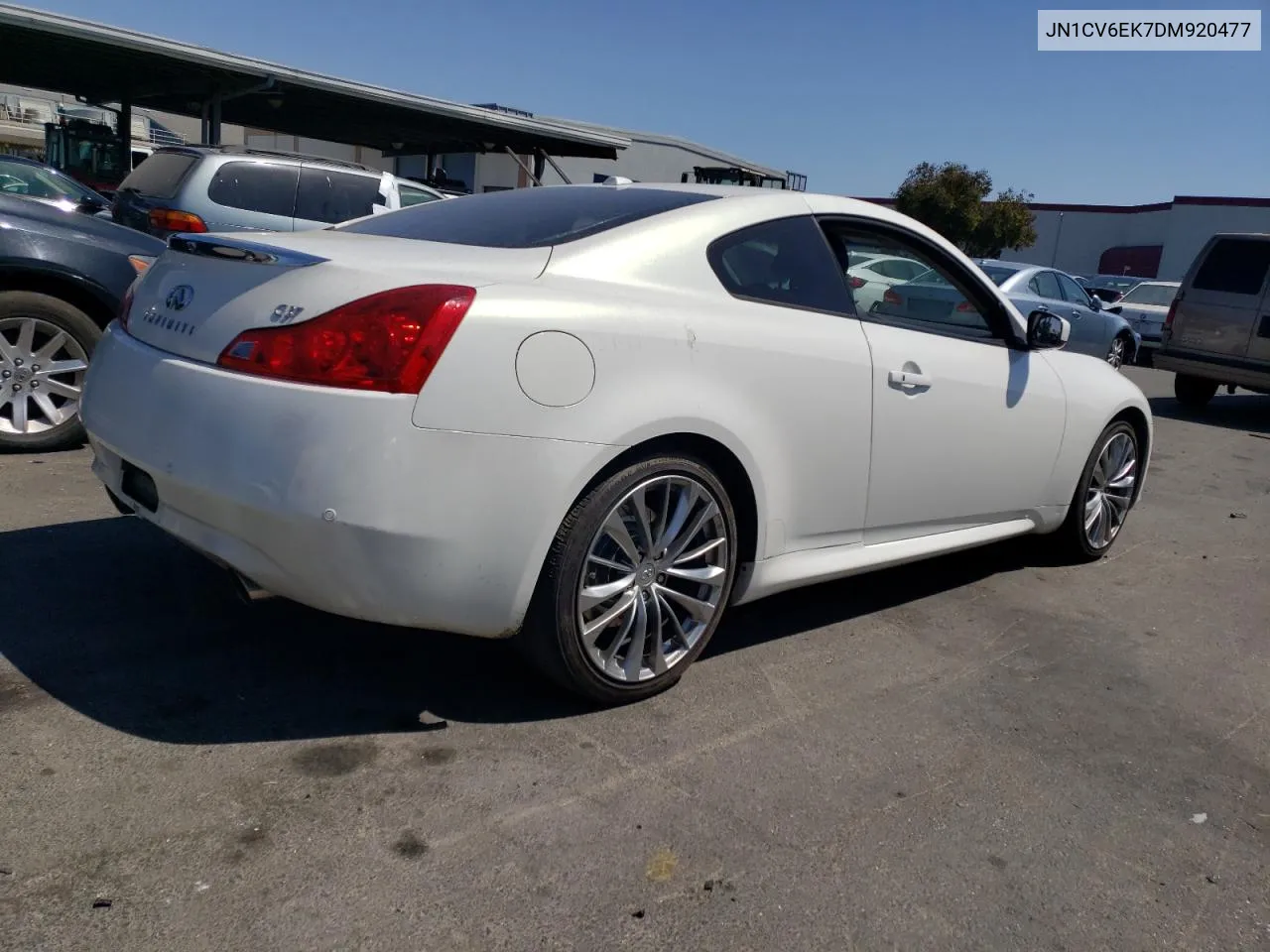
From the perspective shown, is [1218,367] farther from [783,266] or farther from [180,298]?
[180,298]

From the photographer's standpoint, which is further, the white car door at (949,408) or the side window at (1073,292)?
the side window at (1073,292)

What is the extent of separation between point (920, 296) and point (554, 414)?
2049 millimetres

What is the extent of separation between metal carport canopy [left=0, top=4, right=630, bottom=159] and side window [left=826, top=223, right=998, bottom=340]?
45.8 ft

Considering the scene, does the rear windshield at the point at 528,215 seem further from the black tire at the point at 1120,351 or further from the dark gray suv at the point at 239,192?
the black tire at the point at 1120,351

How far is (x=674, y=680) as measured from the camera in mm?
3434

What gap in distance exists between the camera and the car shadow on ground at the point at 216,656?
3.05 meters

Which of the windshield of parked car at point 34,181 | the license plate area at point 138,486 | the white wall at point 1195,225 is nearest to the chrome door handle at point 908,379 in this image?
the license plate area at point 138,486

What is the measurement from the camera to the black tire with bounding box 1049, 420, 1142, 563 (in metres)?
5.09

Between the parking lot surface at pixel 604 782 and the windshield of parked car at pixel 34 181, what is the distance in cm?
633

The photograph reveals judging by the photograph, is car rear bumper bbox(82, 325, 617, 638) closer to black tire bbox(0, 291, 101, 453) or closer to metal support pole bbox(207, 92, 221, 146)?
black tire bbox(0, 291, 101, 453)

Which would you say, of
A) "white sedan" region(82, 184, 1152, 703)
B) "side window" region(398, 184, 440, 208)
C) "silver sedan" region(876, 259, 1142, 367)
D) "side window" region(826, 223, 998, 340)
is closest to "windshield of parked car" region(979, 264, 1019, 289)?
"silver sedan" region(876, 259, 1142, 367)

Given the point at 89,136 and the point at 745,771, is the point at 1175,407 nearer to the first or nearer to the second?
the point at 745,771

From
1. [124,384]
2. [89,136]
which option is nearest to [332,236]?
[124,384]

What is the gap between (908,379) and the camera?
389cm
